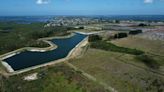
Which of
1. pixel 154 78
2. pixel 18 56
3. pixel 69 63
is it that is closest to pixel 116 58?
pixel 69 63

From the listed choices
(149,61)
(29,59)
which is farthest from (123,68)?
(29,59)

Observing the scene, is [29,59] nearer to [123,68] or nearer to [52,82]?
[52,82]

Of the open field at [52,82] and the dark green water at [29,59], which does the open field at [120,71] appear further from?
the dark green water at [29,59]

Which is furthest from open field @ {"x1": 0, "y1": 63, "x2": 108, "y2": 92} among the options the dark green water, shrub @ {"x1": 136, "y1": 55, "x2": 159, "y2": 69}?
shrub @ {"x1": 136, "y1": 55, "x2": 159, "y2": 69}

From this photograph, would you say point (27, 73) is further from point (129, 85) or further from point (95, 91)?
point (129, 85)

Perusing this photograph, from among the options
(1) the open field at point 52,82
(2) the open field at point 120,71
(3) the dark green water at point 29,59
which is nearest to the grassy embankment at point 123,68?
(2) the open field at point 120,71

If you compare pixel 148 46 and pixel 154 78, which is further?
pixel 148 46

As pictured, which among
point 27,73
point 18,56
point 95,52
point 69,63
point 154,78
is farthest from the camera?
point 18,56
